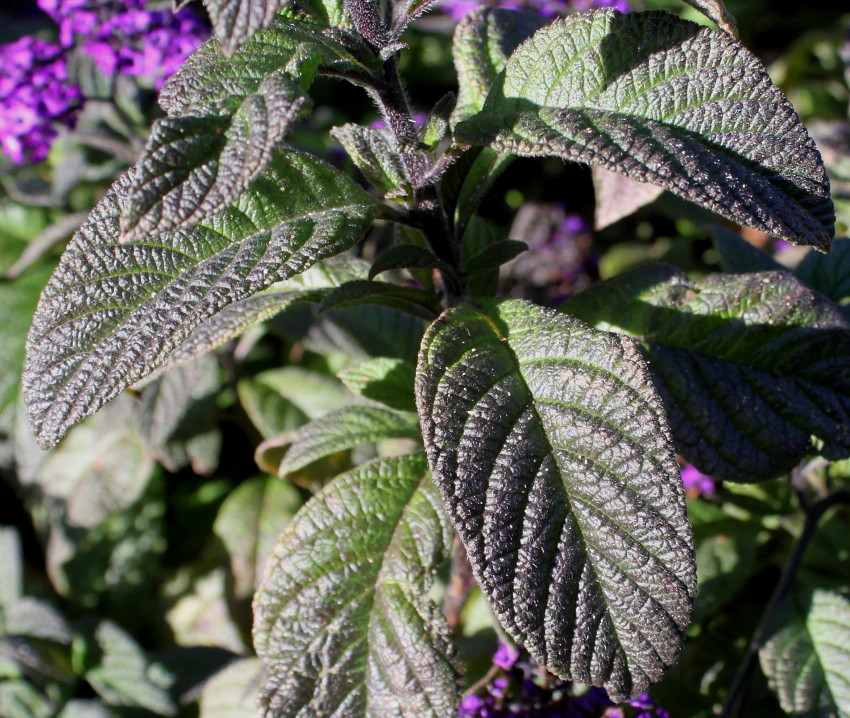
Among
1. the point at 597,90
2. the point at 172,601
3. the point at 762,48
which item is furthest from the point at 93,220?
the point at 762,48

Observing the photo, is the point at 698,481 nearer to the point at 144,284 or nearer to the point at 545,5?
the point at 144,284

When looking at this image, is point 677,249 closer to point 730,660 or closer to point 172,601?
point 730,660

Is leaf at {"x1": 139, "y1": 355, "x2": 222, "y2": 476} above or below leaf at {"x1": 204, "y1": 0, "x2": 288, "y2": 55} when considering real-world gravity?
above

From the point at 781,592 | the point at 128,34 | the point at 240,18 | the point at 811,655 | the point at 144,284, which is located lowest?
the point at 811,655

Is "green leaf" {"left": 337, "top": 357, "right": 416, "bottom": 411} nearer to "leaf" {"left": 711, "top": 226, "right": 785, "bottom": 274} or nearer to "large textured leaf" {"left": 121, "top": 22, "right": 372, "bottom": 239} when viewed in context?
"large textured leaf" {"left": 121, "top": 22, "right": 372, "bottom": 239}

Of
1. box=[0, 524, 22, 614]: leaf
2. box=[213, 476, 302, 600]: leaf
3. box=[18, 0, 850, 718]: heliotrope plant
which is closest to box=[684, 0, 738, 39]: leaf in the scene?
box=[18, 0, 850, 718]: heliotrope plant

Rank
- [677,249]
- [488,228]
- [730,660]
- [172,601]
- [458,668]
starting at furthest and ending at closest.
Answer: [677,249] → [172,601] → [730,660] → [488,228] → [458,668]

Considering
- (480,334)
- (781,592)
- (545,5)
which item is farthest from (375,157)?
(545,5)
